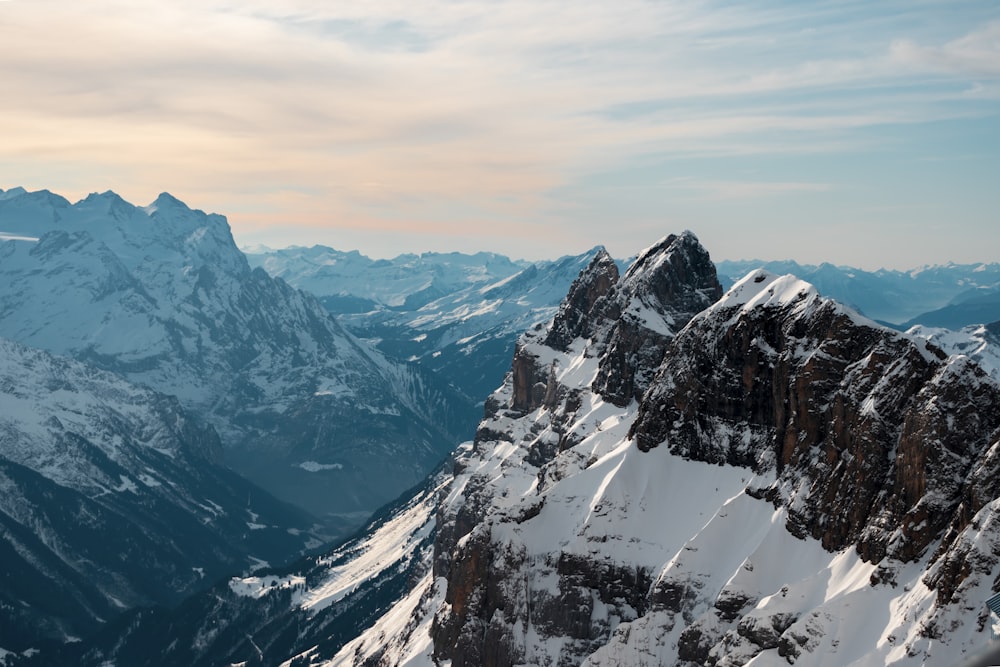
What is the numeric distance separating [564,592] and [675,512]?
78.9 ft

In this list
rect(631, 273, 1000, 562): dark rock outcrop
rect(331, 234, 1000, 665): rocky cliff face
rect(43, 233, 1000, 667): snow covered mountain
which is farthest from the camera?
rect(631, 273, 1000, 562): dark rock outcrop

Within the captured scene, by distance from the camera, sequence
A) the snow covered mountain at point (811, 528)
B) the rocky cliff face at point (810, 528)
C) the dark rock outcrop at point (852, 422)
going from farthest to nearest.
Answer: the dark rock outcrop at point (852, 422)
the rocky cliff face at point (810, 528)
the snow covered mountain at point (811, 528)

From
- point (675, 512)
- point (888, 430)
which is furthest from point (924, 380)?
point (675, 512)

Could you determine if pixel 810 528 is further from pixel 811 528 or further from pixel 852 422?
pixel 852 422

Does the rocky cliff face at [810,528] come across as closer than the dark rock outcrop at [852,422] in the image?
Yes

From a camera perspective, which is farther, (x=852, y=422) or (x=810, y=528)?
(x=810, y=528)

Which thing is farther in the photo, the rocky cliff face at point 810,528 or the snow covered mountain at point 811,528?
the rocky cliff face at point 810,528

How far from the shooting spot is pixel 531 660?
650ft

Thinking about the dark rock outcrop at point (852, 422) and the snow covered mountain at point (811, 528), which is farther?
the dark rock outcrop at point (852, 422)

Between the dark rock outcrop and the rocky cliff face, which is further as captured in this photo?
the dark rock outcrop

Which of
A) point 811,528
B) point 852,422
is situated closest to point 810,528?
point 811,528

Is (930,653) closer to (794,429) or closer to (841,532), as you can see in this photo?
(841,532)

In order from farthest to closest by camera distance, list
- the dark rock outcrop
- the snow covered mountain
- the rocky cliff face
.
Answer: the dark rock outcrop, the rocky cliff face, the snow covered mountain

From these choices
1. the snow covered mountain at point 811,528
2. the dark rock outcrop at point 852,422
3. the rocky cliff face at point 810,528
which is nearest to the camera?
the snow covered mountain at point 811,528
